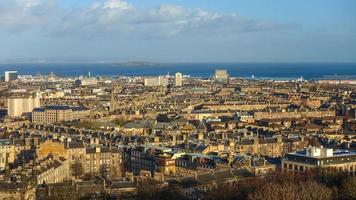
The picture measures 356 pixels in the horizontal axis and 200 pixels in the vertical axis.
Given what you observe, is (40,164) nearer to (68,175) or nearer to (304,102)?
(68,175)

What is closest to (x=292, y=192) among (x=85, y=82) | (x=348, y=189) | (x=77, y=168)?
(x=348, y=189)

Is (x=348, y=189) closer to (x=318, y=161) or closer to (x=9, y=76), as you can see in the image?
(x=318, y=161)

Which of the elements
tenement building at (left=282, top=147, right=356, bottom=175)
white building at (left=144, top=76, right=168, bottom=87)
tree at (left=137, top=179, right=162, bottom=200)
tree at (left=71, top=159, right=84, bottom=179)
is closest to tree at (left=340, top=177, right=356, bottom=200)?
tenement building at (left=282, top=147, right=356, bottom=175)

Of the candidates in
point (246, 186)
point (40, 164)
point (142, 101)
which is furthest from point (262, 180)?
point (142, 101)

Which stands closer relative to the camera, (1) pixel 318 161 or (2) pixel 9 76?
(1) pixel 318 161

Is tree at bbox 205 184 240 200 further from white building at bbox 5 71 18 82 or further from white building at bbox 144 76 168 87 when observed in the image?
white building at bbox 5 71 18 82

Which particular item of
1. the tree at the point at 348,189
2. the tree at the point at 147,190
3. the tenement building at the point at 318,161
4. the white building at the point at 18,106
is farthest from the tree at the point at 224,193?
the white building at the point at 18,106

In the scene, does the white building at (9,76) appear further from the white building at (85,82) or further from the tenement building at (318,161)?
the tenement building at (318,161)

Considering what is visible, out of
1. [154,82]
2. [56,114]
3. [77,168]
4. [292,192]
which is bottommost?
[77,168]
